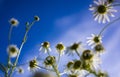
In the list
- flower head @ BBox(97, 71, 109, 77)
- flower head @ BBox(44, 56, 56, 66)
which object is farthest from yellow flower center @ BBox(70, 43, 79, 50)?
flower head @ BBox(97, 71, 109, 77)

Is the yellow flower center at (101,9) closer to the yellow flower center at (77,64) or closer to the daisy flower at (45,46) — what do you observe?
the yellow flower center at (77,64)

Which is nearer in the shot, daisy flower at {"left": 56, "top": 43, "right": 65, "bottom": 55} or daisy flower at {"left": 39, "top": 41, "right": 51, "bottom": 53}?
daisy flower at {"left": 56, "top": 43, "right": 65, "bottom": 55}

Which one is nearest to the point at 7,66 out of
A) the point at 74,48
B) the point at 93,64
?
the point at 74,48

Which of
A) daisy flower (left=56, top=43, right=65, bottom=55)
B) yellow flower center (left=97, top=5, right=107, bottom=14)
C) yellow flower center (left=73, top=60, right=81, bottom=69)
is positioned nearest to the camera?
yellow flower center (left=73, top=60, right=81, bottom=69)

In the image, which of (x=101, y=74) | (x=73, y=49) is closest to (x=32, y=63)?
(x=73, y=49)

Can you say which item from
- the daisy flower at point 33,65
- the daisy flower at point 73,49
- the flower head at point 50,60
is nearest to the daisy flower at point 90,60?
the daisy flower at point 73,49

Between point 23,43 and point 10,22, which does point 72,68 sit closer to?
point 23,43

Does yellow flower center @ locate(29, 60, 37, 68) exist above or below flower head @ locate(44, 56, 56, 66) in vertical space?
above

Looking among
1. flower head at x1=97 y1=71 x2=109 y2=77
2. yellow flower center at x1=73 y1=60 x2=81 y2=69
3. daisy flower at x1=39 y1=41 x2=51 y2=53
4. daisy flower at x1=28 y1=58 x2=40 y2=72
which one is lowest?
flower head at x1=97 y1=71 x2=109 y2=77

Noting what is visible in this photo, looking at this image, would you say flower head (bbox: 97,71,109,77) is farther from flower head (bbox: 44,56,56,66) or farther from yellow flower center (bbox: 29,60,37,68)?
yellow flower center (bbox: 29,60,37,68)

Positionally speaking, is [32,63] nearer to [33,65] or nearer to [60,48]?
[33,65]

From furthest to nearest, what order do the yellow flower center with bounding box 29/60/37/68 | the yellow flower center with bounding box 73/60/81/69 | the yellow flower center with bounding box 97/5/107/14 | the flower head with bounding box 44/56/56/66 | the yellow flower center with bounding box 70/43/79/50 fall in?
1. the yellow flower center with bounding box 29/60/37/68
2. the flower head with bounding box 44/56/56/66
3. the yellow flower center with bounding box 70/43/79/50
4. the yellow flower center with bounding box 97/5/107/14
5. the yellow flower center with bounding box 73/60/81/69
